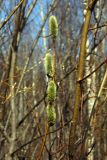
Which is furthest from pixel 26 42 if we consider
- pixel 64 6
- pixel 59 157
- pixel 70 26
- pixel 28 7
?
pixel 59 157

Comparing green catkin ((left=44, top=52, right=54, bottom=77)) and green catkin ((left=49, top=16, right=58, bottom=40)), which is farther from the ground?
green catkin ((left=49, top=16, right=58, bottom=40))

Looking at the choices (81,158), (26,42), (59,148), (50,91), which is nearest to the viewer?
(50,91)

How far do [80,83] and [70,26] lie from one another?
839 cm

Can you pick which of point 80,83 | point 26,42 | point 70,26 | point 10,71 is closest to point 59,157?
point 80,83

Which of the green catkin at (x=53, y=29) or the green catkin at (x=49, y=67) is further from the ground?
the green catkin at (x=53, y=29)

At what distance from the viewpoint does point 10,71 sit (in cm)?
372

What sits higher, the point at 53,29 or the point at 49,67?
the point at 53,29

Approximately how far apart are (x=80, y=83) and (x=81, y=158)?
305 millimetres

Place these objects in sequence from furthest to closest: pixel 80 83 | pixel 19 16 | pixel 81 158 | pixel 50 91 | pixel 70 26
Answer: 1. pixel 70 26
2. pixel 19 16
3. pixel 81 158
4. pixel 80 83
5. pixel 50 91

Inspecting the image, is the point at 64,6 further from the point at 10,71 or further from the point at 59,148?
the point at 59,148

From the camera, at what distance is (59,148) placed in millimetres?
1684

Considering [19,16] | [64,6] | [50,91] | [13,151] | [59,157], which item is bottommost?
[13,151]

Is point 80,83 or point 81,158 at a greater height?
point 80,83

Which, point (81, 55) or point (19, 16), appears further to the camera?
point (19, 16)
